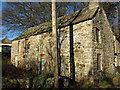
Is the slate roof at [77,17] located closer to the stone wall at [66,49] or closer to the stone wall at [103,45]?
the stone wall at [66,49]

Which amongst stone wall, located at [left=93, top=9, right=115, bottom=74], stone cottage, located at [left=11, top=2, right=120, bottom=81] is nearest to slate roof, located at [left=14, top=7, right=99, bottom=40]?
stone cottage, located at [left=11, top=2, right=120, bottom=81]

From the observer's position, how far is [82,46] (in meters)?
9.95

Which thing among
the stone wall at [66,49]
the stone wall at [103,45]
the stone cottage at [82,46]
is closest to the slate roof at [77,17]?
the stone cottage at [82,46]

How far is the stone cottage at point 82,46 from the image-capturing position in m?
9.65

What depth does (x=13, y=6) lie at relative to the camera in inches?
781

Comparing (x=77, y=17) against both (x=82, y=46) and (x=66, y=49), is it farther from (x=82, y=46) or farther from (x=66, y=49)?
(x=66, y=49)

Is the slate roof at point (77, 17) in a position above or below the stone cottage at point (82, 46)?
above

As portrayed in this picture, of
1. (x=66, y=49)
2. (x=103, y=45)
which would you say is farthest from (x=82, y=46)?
(x=103, y=45)

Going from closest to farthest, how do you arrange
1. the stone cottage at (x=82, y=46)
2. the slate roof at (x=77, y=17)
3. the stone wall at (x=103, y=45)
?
the stone cottage at (x=82, y=46) < the stone wall at (x=103, y=45) < the slate roof at (x=77, y=17)

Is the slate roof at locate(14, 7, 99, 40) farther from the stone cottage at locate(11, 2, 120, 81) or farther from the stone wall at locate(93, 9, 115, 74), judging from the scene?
the stone wall at locate(93, 9, 115, 74)

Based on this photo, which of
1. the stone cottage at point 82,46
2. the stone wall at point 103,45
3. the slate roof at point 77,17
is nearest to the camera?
the stone cottage at point 82,46

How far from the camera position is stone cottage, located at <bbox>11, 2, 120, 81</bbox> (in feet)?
31.7

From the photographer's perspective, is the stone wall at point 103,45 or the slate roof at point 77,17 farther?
the slate roof at point 77,17

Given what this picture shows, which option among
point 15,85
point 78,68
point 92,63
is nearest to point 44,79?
point 15,85
